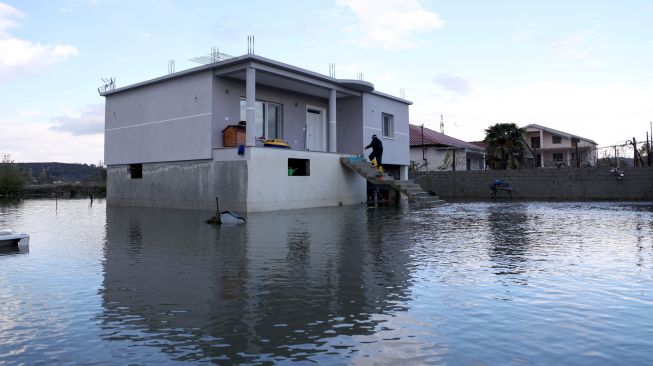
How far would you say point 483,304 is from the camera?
4824mm

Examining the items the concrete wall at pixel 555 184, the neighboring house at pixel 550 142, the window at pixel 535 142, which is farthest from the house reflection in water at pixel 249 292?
the window at pixel 535 142

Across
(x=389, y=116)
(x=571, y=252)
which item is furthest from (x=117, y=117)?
(x=571, y=252)

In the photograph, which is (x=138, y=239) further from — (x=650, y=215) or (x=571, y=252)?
(x=650, y=215)

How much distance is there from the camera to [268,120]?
22.3m

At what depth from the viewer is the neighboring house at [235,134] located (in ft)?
59.7

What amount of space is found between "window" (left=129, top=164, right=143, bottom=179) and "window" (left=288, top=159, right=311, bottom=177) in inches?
290

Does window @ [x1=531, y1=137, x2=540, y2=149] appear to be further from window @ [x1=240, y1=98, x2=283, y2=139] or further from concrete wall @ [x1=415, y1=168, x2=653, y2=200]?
window @ [x1=240, y1=98, x2=283, y2=139]

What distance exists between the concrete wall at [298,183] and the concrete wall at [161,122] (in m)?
2.56

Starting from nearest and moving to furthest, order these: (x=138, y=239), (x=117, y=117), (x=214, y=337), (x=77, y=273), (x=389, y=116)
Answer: (x=214, y=337)
(x=77, y=273)
(x=138, y=239)
(x=117, y=117)
(x=389, y=116)

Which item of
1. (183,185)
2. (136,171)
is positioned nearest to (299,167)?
(183,185)

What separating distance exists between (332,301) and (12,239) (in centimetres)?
680

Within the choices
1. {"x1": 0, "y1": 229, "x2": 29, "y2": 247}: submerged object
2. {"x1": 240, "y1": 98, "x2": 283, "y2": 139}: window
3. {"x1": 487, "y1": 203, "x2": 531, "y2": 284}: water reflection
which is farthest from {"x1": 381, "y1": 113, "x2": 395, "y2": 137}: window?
{"x1": 0, "y1": 229, "x2": 29, "y2": 247}: submerged object

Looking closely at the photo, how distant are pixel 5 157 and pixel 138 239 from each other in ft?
113

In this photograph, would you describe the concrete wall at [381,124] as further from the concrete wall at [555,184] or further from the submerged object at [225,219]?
the submerged object at [225,219]
